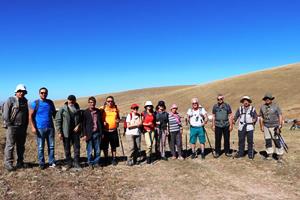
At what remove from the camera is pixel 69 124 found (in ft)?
34.9

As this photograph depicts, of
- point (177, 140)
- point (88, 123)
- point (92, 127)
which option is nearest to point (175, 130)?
point (177, 140)

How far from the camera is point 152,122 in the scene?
1223 centimetres

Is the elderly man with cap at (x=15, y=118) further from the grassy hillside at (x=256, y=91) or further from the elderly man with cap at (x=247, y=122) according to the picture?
the grassy hillside at (x=256, y=91)

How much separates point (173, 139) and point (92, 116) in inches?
129

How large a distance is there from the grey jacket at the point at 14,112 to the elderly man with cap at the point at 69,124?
1033 millimetres

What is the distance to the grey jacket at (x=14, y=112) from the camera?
403 inches

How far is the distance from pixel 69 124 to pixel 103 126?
3.95 feet

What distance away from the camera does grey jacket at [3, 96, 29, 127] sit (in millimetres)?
10234

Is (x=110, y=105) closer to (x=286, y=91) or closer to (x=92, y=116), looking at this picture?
(x=92, y=116)

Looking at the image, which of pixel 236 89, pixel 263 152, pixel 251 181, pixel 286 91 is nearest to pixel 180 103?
pixel 236 89

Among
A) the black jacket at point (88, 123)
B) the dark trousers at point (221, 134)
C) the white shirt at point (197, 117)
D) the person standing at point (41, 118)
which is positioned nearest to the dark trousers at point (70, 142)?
the black jacket at point (88, 123)

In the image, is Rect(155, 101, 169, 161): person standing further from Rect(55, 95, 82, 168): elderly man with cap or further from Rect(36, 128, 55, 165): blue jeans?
Rect(36, 128, 55, 165): blue jeans

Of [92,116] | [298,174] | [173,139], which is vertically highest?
[92,116]

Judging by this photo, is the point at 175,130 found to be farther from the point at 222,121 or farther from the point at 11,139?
the point at 11,139
